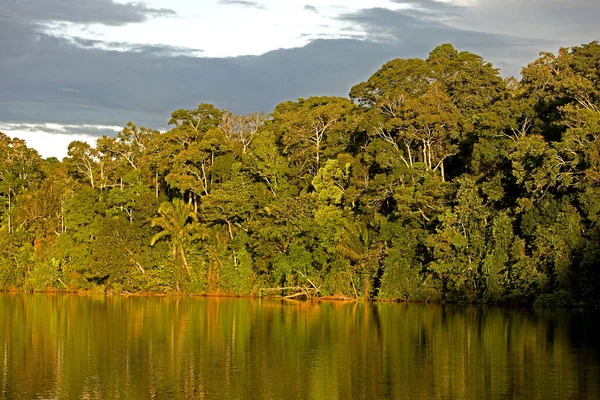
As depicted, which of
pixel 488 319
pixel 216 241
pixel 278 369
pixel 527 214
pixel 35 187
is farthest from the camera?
pixel 35 187

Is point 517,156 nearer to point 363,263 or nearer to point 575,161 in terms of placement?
point 575,161

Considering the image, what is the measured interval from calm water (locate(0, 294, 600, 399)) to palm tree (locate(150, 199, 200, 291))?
1380cm

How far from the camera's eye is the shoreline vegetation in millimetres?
39969

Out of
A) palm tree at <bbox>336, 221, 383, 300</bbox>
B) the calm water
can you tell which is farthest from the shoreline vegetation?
the calm water

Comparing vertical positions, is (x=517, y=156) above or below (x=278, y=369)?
above

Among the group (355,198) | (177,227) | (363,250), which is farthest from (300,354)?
(177,227)

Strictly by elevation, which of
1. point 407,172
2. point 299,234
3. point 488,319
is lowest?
point 488,319

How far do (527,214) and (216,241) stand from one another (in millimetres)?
21062

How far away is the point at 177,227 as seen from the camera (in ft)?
177

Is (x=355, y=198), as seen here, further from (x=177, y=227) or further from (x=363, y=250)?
(x=177, y=227)

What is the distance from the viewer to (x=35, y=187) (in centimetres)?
6356

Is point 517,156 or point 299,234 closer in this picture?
point 517,156

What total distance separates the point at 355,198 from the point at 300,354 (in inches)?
1025

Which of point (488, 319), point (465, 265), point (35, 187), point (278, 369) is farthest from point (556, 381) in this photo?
point (35, 187)
